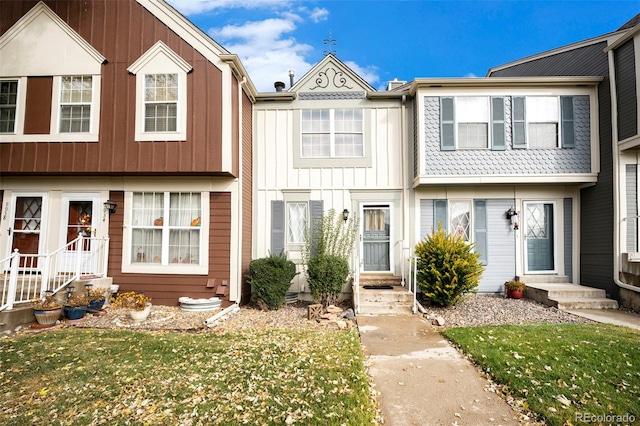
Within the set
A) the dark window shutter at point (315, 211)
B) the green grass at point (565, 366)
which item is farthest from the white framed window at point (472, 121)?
the green grass at point (565, 366)

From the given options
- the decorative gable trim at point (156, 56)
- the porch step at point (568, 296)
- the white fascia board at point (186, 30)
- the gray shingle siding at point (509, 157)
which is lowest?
the porch step at point (568, 296)

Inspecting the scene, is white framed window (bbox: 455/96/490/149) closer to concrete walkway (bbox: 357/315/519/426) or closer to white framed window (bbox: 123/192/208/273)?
concrete walkway (bbox: 357/315/519/426)

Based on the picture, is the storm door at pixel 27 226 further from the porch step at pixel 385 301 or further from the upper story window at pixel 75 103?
the porch step at pixel 385 301

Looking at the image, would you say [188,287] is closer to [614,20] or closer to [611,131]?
[611,131]

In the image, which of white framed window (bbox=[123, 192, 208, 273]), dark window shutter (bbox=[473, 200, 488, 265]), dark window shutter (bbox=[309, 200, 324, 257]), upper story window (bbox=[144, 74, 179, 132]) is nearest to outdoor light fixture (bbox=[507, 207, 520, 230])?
dark window shutter (bbox=[473, 200, 488, 265])

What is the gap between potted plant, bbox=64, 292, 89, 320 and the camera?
21.5 feet

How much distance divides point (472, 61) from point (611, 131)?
28.9 ft

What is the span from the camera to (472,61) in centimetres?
1531

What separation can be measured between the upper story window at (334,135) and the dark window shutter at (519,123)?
377 centimetres

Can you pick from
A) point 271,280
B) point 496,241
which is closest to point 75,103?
point 271,280

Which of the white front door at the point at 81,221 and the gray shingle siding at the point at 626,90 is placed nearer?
the gray shingle siding at the point at 626,90

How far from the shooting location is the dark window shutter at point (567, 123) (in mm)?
8469

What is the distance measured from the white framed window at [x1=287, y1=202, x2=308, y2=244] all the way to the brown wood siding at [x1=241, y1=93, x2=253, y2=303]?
3.27 feet

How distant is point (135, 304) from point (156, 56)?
543 cm
